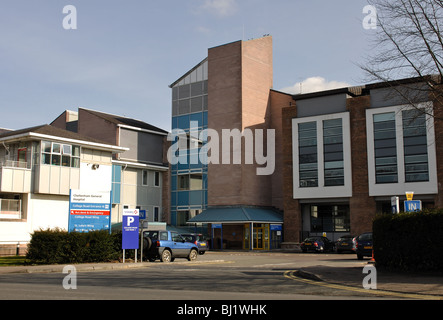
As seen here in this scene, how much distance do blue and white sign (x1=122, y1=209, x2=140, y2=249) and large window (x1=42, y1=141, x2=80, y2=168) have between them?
48.4ft

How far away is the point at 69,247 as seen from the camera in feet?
77.2

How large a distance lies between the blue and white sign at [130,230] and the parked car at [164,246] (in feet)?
5.17

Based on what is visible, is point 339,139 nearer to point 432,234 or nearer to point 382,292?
point 432,234

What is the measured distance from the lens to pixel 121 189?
48.9 meters

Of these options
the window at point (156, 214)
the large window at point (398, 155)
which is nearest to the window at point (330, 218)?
the large window at point (398, 155)

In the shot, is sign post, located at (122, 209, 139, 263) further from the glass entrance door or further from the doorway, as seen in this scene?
the glass entrance door

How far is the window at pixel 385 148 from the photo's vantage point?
4328 centimetres

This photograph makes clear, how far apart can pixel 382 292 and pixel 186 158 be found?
4131 cm

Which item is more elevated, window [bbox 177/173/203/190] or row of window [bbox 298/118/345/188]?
row of window [bbox 298/118/345/188]

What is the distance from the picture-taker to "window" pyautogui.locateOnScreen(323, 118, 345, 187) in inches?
1797

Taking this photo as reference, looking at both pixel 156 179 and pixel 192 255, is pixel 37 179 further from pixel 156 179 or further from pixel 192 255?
pixel 156 179
